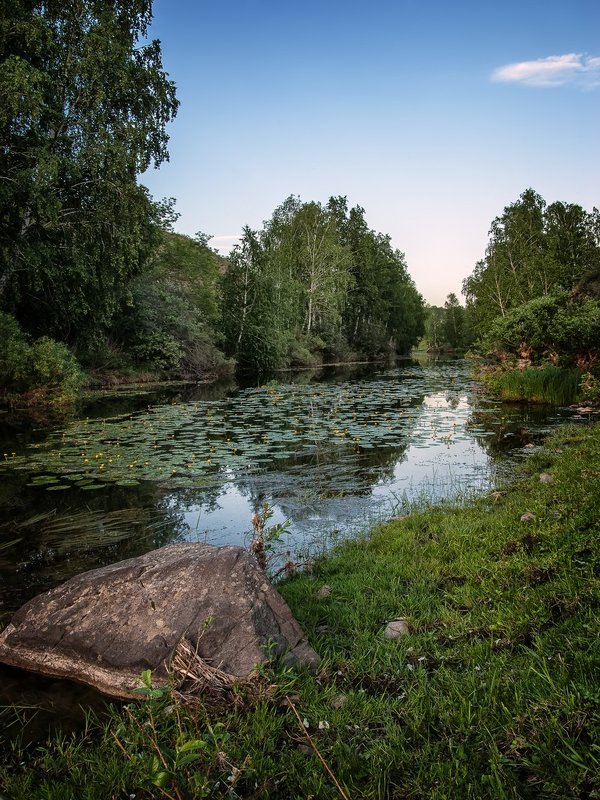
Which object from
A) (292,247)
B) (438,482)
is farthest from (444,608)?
(292,247)

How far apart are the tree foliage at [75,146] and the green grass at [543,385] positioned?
15743 millimetres

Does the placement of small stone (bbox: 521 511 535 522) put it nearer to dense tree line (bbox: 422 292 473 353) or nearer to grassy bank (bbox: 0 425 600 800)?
grassy bank (bbox: 0 425 600 800)

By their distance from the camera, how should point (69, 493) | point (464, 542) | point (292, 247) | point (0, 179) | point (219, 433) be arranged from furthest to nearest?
point (292, 247)
point (0, 179)
point (219, 433)
point (69, 493)
point (464, 542)

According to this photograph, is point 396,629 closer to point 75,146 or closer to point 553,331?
point 553,331

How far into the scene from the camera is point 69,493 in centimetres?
841

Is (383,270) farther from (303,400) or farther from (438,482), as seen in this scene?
(438,482)

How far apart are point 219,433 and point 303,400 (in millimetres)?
8078

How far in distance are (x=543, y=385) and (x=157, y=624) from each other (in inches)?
676

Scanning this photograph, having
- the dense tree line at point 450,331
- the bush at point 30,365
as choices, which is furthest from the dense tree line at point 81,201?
the dense tree line at point 450,331

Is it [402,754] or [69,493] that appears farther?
[69,493]

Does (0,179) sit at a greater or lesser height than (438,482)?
greater

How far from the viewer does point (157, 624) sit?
329 cm

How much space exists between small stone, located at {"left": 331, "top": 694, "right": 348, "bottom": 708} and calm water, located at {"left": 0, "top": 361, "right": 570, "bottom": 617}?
8.66 feet

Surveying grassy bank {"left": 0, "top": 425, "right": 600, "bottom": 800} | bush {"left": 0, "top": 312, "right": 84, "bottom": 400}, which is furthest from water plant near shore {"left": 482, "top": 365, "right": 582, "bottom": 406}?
bush {"left": 0, "top": 312, "right": 84, "bottom": 400}
